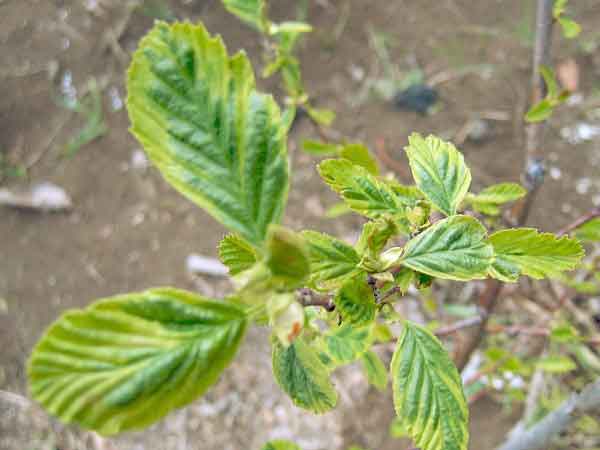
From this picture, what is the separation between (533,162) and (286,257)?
0.88m

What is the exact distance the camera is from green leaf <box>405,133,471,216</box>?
0.57m

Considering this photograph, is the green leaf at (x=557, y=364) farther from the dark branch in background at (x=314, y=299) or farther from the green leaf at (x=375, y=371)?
the dark branch in background at (x=314, y=299)

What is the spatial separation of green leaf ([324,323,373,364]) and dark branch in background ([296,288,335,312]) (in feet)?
0.74

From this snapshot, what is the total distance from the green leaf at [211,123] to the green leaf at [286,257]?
7 centimetres

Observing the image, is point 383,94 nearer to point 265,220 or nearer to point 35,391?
point 265,220

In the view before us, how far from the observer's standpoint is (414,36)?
7.72 ft

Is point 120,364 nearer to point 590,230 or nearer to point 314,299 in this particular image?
point 314,299

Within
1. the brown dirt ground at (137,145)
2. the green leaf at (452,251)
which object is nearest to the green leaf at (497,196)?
the green leaf at (452,251)

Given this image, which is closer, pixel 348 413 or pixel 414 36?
pixel 348 413

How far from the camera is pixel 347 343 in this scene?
2.52 ft

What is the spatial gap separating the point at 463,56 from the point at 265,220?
209 cm

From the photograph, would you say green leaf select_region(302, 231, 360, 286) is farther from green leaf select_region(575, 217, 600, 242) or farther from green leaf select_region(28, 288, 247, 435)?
green leaf select_region(575, 217, 600, 242)

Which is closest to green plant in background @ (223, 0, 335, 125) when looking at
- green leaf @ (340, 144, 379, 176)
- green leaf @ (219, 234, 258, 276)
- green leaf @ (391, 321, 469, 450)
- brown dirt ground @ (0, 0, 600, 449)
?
green leaf @ (340, 144, 379, 176)

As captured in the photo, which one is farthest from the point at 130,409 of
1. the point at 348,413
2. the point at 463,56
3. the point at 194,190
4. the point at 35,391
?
the point at 463,56
